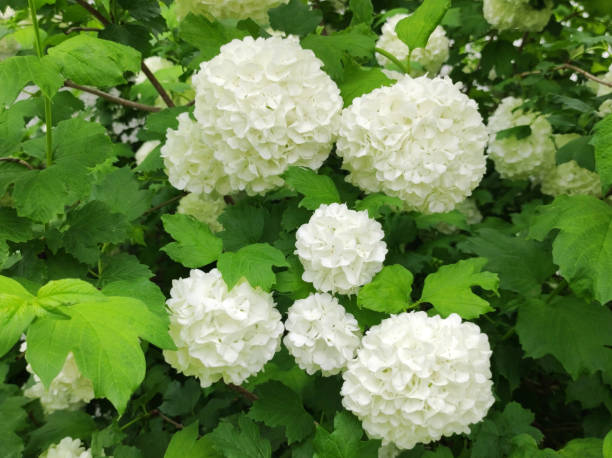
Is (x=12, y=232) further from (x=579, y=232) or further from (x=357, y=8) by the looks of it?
(x=579, y=232)

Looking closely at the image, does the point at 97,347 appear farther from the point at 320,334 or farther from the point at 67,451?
the point at 67,451

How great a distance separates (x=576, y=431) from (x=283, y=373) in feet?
4.19

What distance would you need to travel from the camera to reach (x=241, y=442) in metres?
1.48

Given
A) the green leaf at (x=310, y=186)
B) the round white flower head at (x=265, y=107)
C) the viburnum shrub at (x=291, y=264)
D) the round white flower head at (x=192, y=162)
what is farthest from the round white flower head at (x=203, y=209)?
the green leaf at (x=310, y=186)

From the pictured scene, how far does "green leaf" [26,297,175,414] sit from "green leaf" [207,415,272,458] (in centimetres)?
53

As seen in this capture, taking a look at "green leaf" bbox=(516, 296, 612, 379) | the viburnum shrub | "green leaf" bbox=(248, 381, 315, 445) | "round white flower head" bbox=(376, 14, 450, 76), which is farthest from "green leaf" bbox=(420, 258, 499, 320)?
"round white flower head" bbox=(376, 14, 450, 76)

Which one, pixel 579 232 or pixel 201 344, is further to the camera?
pixel 579 232

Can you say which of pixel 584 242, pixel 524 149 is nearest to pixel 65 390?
pixel 584 242

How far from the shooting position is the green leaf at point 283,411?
1.52 m

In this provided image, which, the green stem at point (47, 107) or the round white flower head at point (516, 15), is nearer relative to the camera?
the green stem at point (47, 107)

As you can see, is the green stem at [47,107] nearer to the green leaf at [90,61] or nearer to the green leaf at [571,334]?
the green leaf at [90,61]

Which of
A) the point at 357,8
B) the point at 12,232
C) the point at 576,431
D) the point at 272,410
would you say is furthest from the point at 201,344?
the point at 576,431

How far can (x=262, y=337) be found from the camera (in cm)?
137

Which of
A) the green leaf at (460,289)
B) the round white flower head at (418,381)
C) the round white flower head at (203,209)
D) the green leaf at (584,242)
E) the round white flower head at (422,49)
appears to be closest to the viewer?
the round white flower head at (418,381)
